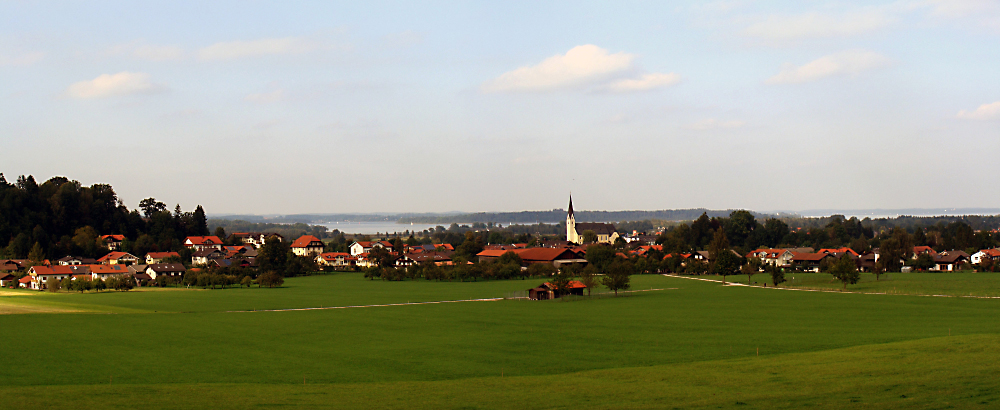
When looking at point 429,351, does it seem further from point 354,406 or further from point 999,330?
point 999,330

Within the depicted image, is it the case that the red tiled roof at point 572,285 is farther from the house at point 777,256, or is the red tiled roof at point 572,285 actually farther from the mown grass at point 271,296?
the house at point 777,256

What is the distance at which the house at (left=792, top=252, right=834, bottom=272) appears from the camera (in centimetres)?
11788

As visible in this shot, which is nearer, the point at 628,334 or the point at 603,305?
the point at 628,334

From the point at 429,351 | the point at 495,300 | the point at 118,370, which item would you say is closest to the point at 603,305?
the point at 495,300

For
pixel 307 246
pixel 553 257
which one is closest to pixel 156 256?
pixel 307 246

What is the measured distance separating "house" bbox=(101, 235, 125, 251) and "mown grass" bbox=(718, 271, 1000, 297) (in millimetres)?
112932

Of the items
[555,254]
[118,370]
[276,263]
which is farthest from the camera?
[555,254]

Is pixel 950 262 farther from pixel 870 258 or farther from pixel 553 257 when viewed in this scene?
pixel 553 257

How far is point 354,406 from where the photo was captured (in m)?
24.6

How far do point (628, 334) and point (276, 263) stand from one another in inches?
3214

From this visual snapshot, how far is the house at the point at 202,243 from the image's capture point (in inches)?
5974

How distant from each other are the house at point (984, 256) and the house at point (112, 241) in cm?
14391

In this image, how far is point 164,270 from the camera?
106125 mm

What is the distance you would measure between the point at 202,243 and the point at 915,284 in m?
129
